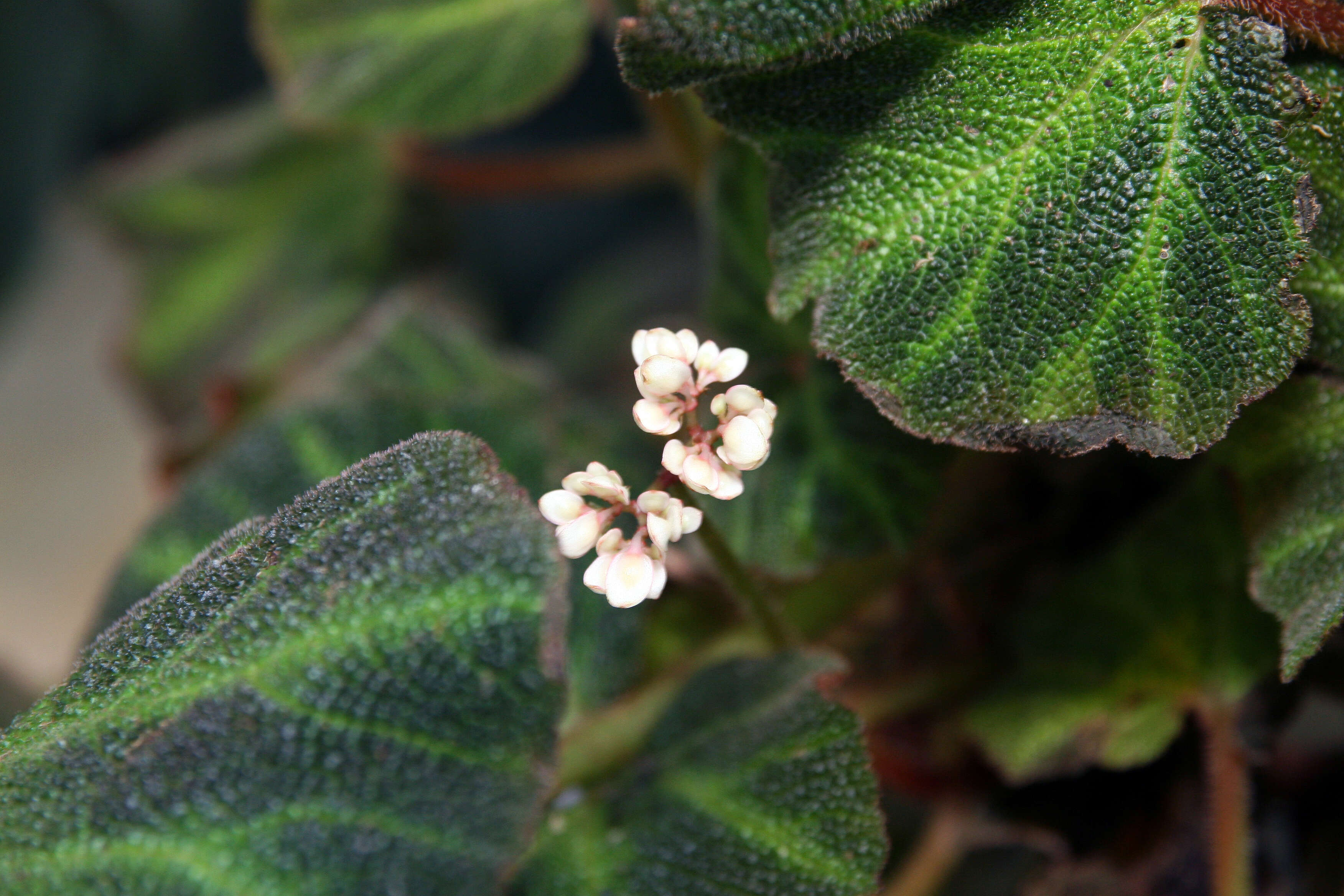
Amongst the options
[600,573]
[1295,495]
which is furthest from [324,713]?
[1295,495]

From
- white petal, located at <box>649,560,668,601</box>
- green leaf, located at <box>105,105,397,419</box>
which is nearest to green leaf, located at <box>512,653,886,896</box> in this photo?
white petal, located at <box>649,560,668,601</box>

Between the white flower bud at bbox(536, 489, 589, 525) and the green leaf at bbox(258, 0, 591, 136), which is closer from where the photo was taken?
the white flower bud at bbox(536, 489, 589, 525)

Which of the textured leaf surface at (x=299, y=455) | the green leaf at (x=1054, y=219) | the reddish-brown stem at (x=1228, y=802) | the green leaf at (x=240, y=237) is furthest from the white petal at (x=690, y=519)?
the green leaf at (x=240, y=237)

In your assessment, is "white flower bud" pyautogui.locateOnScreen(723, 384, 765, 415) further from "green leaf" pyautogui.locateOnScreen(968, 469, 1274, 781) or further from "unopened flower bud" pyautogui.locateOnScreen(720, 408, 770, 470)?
"green leaf" pyautogui.locateOnScreen(968, 469, 1274, 781)

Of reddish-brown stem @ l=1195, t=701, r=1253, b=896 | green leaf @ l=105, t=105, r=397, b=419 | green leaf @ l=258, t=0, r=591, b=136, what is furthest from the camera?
green leaf @ l=105, t=105, r=397, b=419

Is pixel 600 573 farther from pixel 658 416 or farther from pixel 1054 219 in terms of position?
pixel 1054 219

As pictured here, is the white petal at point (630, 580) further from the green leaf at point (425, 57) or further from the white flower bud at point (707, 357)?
the green leaf at point (425, 57)

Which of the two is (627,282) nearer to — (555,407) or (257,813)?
(555,407)
